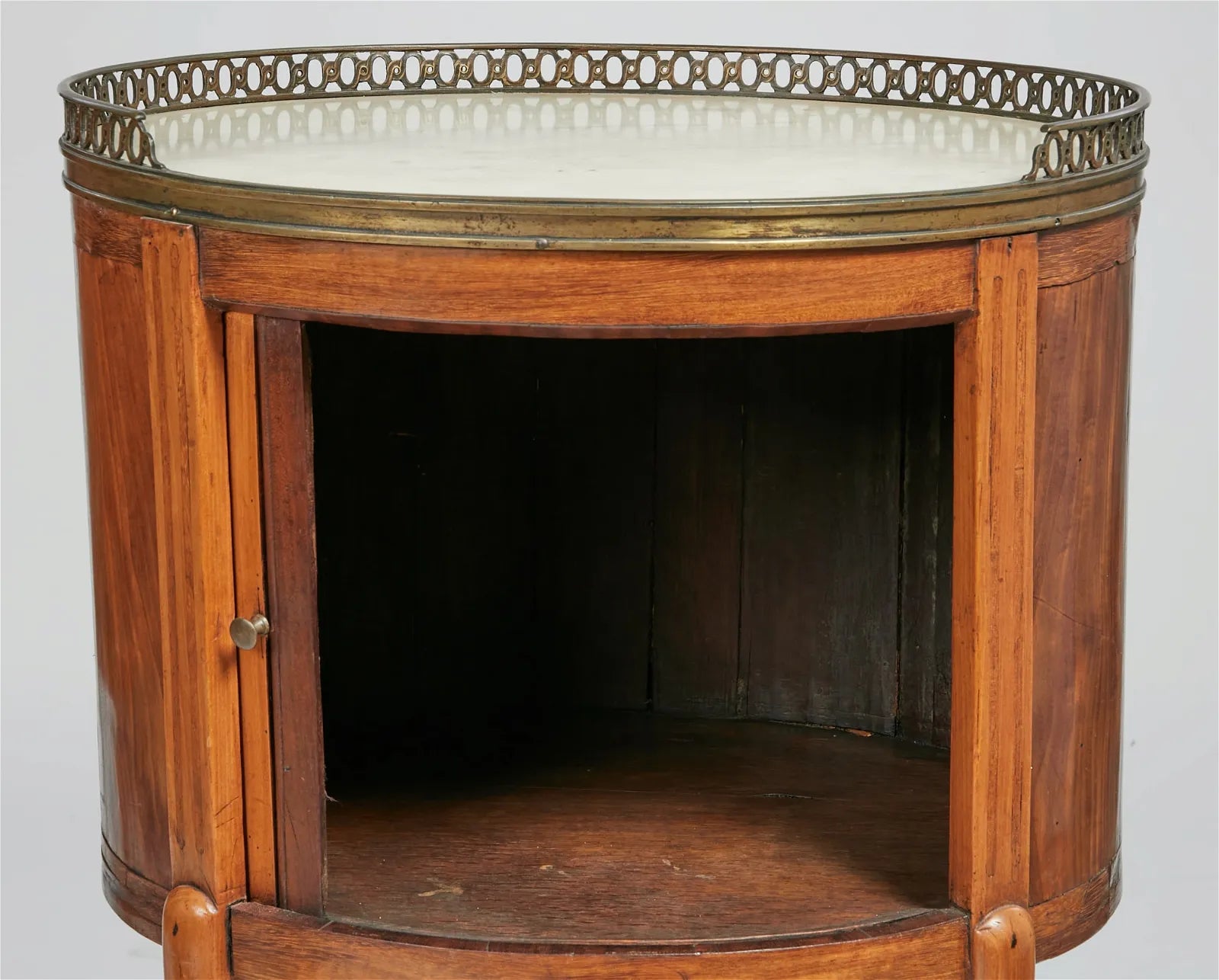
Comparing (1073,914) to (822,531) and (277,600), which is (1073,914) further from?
(277,600)

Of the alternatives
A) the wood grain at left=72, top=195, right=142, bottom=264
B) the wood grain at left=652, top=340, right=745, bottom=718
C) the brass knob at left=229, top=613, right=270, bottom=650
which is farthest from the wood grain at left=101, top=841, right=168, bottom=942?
the wood grain at left=652, top=340, right=745, bottom=718

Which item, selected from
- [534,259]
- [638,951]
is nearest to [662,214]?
[534,259]

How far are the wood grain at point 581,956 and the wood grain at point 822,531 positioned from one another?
1160 millimetres

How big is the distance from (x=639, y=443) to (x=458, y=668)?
22.8 inches

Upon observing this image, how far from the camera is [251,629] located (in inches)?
166

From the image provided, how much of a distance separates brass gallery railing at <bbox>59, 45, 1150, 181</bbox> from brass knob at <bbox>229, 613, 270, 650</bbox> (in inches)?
32.2

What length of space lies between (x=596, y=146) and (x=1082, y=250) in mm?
989

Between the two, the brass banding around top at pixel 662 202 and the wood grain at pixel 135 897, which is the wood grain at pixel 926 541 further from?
the wood grain at pixel 135 897

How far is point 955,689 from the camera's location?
4250 millimetres

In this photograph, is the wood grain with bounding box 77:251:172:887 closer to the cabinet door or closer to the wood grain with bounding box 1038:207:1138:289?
the cabinet door

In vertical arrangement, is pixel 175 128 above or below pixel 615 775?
above

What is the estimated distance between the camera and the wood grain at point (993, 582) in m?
4.11

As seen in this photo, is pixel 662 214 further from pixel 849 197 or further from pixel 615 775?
pixel 615 775

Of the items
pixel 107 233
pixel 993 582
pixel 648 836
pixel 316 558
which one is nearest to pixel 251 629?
pixel 316 558
